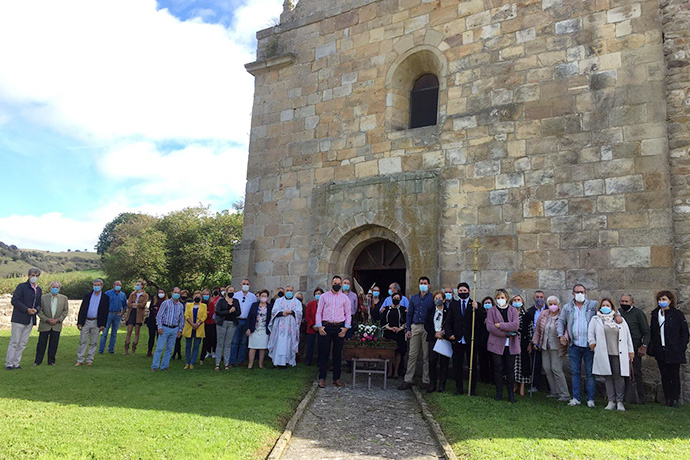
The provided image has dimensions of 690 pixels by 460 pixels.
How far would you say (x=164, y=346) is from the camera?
395 inches

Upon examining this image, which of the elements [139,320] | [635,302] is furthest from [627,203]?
[139,320]

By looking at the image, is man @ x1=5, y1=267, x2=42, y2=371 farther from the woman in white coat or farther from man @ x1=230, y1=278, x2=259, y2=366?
the woman in white coat

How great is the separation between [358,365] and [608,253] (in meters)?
4.93

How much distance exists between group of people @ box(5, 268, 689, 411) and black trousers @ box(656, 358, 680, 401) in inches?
0.6

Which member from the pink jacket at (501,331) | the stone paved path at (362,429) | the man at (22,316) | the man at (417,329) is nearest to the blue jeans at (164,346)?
the man at (22,316)

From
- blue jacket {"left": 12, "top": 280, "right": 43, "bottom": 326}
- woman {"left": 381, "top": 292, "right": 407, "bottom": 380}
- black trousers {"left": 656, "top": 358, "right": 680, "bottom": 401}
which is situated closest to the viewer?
black trousers {"left": 656, "top": 358, "right": 680, "bottom": 401}

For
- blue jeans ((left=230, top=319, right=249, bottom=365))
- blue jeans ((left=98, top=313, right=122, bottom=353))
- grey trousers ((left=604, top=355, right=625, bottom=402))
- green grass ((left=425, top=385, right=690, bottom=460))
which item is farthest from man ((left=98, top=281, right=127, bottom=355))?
grey trousers ((left=604, top=355, right=625, bottom=402))

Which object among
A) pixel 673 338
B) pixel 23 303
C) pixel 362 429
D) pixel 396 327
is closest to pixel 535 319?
pixel 673 338

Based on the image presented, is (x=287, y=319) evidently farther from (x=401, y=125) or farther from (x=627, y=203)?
(x=627, y=203)

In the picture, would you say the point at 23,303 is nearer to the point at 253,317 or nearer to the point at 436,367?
the point at 253,317

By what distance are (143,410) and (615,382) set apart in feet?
21.0

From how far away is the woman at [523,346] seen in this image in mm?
8188

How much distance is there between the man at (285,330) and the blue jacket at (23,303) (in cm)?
434

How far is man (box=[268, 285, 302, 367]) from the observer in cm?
999
